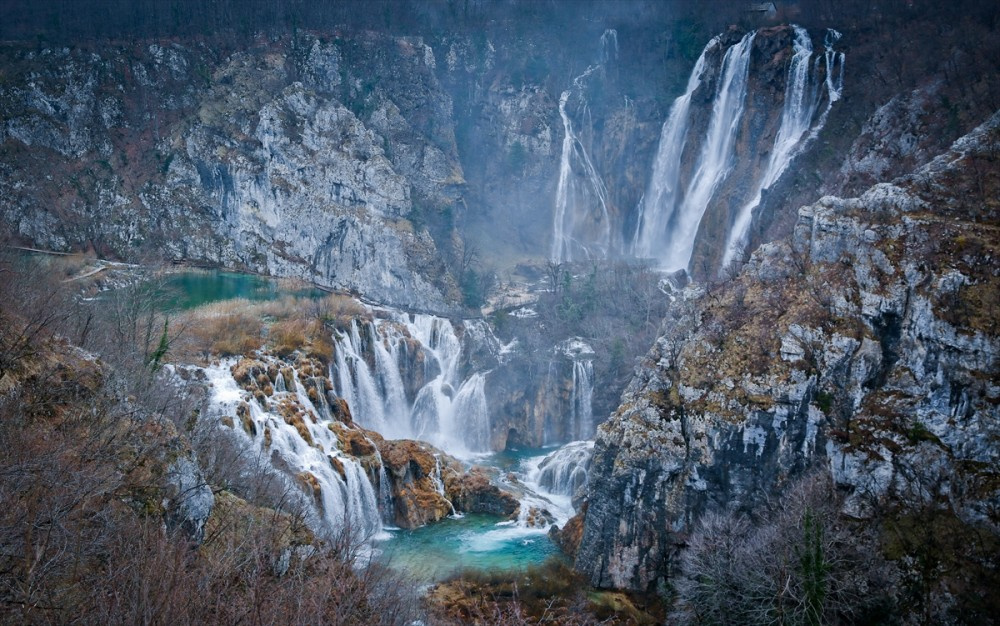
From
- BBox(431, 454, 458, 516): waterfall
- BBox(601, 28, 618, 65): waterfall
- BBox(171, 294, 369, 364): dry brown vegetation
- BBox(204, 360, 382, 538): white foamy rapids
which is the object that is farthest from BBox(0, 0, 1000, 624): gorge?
BBox(601, 28, 618, 65): waterfall

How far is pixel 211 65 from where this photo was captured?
7506 centimetres

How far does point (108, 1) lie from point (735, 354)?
9321 centimetres

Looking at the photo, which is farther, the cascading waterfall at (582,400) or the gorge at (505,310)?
the cascading waterfall at (582,400)

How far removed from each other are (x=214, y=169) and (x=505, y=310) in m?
36.1

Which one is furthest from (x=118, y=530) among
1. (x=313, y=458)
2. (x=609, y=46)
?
(x=609, y=46)

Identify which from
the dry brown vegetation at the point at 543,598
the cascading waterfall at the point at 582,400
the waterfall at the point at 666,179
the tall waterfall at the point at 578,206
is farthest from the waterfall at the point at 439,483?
the tall waterfall at the point at 578,206

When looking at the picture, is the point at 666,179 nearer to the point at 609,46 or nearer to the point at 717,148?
the point at 717,148

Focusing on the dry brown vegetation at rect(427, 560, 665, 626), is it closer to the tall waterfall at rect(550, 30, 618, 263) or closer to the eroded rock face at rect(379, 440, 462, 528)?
the eroded rock face at rect(379, 440, 462, 528)

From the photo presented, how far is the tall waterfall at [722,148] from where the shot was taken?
49938 millimetres

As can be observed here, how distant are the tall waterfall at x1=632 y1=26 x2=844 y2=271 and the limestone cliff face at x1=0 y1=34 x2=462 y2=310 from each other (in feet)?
80.5

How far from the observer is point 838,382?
24.8 metres

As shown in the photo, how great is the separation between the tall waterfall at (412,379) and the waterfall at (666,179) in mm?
27869

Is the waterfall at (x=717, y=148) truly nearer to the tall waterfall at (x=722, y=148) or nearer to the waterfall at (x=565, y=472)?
the tall waterfall at (x=722, y=148)

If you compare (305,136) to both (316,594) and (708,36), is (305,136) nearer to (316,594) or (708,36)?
(708,36)
